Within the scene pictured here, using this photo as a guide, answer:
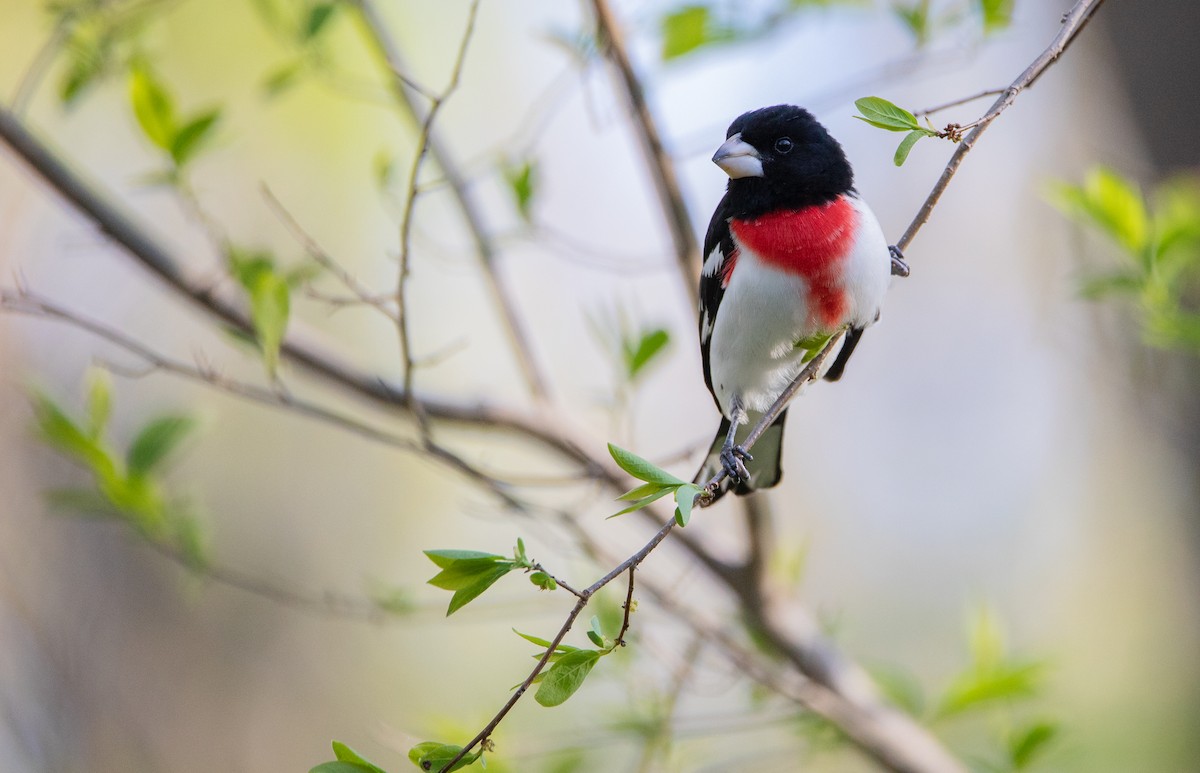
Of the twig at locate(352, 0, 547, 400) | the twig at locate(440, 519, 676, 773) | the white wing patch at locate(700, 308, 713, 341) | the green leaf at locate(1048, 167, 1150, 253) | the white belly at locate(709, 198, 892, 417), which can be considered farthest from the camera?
the twig at locate(352, 0, 547, 400)

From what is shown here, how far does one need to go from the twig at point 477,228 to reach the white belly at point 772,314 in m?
0.52

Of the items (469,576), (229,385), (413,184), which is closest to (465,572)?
(469,576)

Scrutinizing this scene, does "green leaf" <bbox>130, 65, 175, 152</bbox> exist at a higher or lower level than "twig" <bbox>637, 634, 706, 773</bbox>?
higher

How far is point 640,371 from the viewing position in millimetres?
2111

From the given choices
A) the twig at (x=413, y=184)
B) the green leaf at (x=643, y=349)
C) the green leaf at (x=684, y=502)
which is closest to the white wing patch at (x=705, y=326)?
the green leaf at (x=643, y=349)

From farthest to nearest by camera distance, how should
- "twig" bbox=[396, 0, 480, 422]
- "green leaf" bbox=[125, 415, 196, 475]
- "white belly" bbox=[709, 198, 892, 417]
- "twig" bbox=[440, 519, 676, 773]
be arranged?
"green leaf" bbox=[125, 415, 196, 475]
"white belly" bbox=[709, 198, 892, 417]
"twig" bbox=[396, 0, 480, 422]
"twig" bbox=[440, 519, 676, 773]

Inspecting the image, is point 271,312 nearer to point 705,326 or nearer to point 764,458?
point 705,326

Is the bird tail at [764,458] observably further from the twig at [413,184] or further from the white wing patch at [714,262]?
the twig at [413,184]

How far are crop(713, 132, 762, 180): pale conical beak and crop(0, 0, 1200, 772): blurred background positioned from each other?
326 mm

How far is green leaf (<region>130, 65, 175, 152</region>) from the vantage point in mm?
1978

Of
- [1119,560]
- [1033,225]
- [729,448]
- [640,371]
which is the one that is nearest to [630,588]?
[729,448]

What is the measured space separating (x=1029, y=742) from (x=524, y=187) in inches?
62.1

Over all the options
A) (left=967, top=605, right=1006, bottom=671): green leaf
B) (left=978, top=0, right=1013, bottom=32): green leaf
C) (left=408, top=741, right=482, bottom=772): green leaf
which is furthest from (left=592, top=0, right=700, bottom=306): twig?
(left=408, top=741, right=482, bottom=772): green leaf

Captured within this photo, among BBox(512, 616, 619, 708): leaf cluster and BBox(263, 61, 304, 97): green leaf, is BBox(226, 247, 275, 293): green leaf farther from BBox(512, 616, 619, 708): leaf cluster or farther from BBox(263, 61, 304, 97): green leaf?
BBox(512, 616, 619, 708): leaf cluster
